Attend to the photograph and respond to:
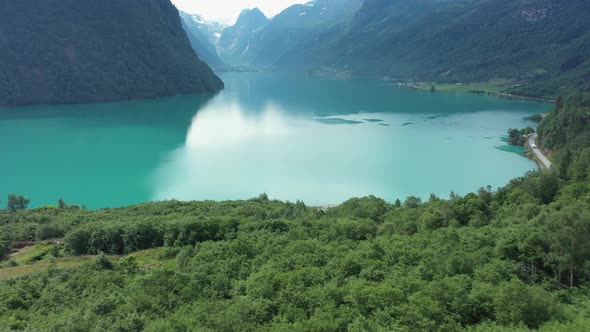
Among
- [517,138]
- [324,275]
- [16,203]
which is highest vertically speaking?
[324,275]

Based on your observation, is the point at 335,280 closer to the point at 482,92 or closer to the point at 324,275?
the point at 324,275

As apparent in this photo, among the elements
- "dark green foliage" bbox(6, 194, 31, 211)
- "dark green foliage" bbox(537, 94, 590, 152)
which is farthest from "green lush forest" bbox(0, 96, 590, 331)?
"dark green foliage" bbox(537, 94, 590, 152)

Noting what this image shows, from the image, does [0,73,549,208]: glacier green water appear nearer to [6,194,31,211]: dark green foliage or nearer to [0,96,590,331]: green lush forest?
[6,194,31,211]: dark green foliage

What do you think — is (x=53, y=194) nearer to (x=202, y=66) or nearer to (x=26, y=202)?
(x=26, y=202)

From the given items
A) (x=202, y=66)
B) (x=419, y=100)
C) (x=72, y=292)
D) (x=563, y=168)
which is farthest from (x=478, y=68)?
(x=72, y=292)

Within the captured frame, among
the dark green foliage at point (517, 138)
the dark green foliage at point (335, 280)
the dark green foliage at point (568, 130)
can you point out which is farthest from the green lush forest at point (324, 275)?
the dark green foliage at point (517, 138)

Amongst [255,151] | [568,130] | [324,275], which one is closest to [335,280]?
[324,275]
